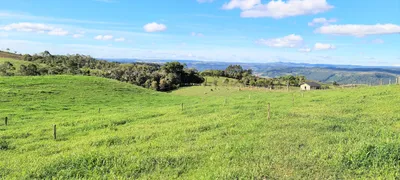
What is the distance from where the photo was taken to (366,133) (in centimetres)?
→ 1441

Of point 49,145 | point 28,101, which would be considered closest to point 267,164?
point 49,145

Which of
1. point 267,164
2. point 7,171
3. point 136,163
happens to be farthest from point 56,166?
point 267,164

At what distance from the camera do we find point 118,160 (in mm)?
11367

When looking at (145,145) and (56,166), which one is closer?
(56,166)

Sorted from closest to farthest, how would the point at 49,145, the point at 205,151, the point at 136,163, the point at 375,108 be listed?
1. the point at 136,163
2. the point at 205,151
3. the point at 49,145
4. the point at 375,108

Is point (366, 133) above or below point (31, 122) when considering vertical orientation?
above

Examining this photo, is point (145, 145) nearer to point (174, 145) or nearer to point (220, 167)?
point (174, 145)

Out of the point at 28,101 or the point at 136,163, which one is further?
the point at 28,101

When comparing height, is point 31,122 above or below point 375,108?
below

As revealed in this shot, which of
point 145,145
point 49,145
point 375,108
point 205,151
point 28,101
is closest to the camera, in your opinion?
point 205,151

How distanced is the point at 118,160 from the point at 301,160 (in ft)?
22.5

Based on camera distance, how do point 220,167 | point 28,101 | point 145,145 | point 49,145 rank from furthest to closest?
point 28,101, point 49,145, point 145,145, point 220,167

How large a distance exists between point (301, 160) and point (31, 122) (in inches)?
830

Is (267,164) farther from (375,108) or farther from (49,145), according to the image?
(375,108)
